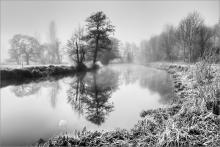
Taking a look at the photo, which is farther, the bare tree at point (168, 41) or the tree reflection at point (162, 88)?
the bare tree at point (168, 41)

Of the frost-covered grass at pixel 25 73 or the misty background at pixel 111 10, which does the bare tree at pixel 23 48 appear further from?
the frost-covered grass at pixel 25 73

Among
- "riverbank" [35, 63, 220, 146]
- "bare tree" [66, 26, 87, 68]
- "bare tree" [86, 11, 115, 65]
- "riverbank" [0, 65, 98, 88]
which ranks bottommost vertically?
"riverbank" [35, 63, 220, 146]

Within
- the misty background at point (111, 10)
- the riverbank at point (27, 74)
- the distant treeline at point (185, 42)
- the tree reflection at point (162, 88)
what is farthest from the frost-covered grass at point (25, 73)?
the distant treeline at point (185, 42)

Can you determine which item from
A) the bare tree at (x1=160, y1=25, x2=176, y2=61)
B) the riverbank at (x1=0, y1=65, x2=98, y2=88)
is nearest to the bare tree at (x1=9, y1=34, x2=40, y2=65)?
the riverbank at (x1=0, y1=65, x2=98, y2=88)

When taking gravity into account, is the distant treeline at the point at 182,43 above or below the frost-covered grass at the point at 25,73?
above

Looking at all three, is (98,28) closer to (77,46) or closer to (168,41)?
(77,46)

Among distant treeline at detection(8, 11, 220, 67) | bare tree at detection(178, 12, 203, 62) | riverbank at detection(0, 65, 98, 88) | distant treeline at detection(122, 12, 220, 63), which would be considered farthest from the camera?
distant treeline at detection(8, 11, 220, 67)

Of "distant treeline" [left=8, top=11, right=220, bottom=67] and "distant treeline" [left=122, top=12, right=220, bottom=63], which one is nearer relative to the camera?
"distant treeline" [left=122, top=12, right=220, bottom=63]

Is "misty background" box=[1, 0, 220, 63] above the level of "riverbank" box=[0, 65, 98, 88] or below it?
above

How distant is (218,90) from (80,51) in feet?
67.4

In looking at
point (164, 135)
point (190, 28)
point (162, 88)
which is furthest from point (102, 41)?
point (164, 135)

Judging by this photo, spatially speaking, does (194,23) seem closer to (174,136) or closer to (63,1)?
(63,1)

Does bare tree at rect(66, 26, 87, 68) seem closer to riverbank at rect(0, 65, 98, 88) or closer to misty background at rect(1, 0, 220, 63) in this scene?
misty background at rect(1, 0, 220, 63)

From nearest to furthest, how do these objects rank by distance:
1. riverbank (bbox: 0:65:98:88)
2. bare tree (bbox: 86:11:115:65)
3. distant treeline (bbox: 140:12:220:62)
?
riverbank (bbox: 0:65:98:88), distant treeline (bbox: 140:12:220:62), bare tree (bbox: 86:11:115:65)
